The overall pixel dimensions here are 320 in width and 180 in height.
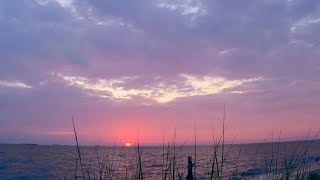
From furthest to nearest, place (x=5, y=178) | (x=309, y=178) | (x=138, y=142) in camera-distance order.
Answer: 1. (x=5, y=178)
2. (x=309, y=178)
3. (x=138, y=142)

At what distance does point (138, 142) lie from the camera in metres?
5.57

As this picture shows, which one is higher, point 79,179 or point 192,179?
point 192,179

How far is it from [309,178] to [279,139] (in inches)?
81.6

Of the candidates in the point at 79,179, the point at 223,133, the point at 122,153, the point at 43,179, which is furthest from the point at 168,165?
the point at 43,179

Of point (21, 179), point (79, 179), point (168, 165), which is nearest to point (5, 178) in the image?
point (21, 179)

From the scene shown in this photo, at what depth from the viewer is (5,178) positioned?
1245 inches

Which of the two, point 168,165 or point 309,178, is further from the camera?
point 309,178

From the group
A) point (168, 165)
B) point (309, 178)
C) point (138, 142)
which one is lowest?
point (309, 178)

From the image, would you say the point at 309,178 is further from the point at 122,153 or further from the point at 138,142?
the point at 138,142

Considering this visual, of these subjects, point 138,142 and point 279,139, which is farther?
point 279,139

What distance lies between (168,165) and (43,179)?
24.8 meters

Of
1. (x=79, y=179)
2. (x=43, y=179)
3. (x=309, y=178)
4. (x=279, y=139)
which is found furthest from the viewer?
(x=43, y=179)

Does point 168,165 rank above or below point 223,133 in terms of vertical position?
below

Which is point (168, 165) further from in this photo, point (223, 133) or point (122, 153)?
point (122, 153)
